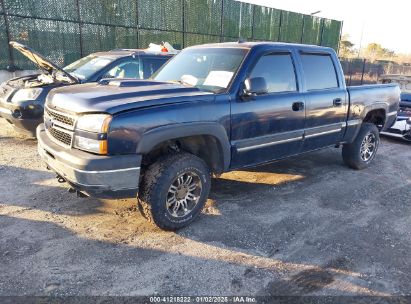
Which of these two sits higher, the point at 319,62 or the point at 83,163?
the point at 319,62

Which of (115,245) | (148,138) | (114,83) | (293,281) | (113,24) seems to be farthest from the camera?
(113,24)

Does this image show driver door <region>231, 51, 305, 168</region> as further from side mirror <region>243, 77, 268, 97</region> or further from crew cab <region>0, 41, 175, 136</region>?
crew cab <region>0, 41, 175, 136</region>

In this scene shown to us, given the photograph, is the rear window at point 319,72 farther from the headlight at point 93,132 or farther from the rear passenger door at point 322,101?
the headlight at point 93,132

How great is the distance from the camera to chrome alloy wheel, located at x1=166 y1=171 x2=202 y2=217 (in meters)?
3.59

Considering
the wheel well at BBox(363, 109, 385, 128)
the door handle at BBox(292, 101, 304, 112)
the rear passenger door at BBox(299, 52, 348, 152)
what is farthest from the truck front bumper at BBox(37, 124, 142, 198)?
the wheel well at BBox(363, 109, 385, 128)

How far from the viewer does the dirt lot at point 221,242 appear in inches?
113

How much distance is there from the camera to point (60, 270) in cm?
296

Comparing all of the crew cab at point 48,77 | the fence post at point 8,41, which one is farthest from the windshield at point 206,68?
the fence post at point 8,41

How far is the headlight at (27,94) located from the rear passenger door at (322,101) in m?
4.33

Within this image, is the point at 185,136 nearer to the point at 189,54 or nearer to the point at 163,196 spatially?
the point at 163,196

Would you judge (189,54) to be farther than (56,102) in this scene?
Yes

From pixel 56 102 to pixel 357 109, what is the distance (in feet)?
14.2

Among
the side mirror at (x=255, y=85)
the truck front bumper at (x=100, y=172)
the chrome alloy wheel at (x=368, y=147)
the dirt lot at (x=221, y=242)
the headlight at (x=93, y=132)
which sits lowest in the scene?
the dirt lot at (x=221, y=242)

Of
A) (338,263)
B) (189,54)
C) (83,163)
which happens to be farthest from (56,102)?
(338,263)
